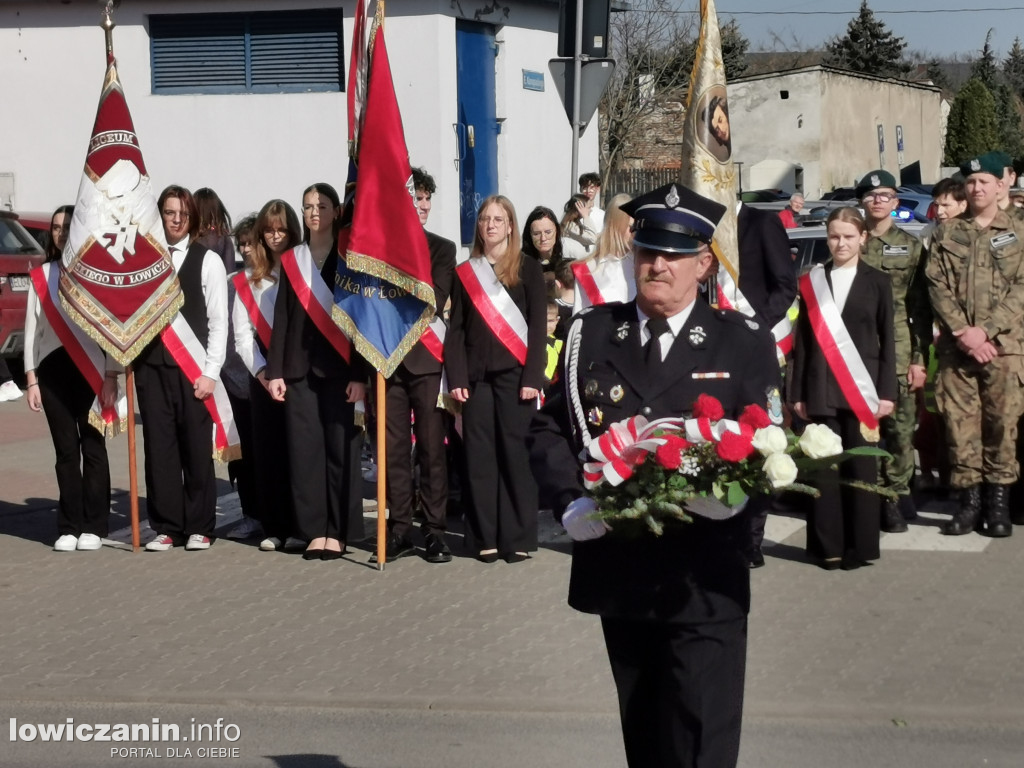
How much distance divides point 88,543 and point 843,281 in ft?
14.8

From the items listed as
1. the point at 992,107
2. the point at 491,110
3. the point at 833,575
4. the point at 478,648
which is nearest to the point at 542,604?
the point at 478,648

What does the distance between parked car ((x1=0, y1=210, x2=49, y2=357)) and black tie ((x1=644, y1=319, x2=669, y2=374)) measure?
41.7 ft

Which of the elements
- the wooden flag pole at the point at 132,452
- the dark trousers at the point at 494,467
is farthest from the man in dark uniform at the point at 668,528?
the wooden flag pole at the point at 132,452

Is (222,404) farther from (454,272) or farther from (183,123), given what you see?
(183,123)

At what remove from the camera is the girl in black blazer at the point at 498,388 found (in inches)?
333

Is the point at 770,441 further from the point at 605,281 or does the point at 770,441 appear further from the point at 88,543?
the point at 88,543

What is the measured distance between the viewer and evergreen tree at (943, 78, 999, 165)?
58.1 metres

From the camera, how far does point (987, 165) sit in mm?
8766

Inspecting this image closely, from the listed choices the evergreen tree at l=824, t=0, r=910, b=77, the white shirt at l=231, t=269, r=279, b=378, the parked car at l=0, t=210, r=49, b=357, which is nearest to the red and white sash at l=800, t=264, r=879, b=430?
the white shirt at l=231, t=269, r=279, b=378

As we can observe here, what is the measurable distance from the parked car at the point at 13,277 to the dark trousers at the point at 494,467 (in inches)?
341

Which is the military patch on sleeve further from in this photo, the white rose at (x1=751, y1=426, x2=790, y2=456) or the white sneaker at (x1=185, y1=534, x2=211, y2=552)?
the white sneaker at (x1=185, y1=534, x2=211, y2=552)

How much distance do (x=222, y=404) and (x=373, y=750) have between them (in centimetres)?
365

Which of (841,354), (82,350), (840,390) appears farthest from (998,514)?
(82,350)

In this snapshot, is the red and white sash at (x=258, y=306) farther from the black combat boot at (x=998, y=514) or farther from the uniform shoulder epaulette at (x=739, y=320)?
the uniform shoulder epaulette at (x=739, y=320)
